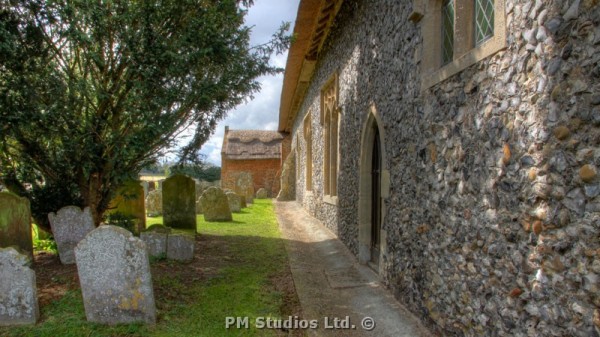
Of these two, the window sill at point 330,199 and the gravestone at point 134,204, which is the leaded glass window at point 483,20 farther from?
the gravestone at point 134,204

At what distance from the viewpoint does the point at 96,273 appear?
387 cm

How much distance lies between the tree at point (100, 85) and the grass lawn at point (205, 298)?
1.77m

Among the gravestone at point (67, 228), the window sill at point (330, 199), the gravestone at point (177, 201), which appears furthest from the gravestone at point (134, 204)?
the window sill at point (330, 199)

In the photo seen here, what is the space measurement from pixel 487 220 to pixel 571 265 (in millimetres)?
761

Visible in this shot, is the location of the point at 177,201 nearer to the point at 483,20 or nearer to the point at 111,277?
the point at 111,277

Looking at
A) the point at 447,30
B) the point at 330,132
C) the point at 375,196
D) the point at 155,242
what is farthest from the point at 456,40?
the point at 330,132

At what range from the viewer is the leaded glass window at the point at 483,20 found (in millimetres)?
3045

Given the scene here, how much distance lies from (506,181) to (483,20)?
1.40 metres

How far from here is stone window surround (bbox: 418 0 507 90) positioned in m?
2.65

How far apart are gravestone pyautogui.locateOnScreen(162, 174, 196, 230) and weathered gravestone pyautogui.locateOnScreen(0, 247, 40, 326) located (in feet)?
14.6

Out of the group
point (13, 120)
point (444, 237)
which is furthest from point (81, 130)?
point (444, 237)

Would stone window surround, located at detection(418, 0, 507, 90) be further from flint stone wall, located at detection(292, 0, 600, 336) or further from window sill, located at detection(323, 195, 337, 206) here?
window sill, located at detection(323, 195, 337, 206)

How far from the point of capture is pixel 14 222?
5.21 meters

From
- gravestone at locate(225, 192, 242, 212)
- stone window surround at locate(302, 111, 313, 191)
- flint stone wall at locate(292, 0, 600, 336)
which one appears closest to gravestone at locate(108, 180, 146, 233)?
gravestone at locate(225, 192, 242, 212)
